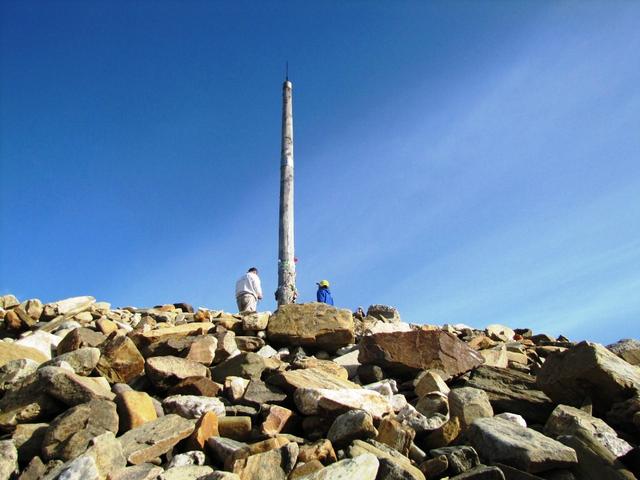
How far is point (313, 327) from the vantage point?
24.1 feet

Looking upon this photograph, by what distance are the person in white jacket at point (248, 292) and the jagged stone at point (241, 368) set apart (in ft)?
19.4

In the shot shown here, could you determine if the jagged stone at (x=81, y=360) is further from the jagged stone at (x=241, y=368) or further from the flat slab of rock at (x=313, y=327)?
the flat slab of rock at (x=313, y=327)

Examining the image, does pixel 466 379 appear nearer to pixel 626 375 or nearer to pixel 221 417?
pixel 626 375

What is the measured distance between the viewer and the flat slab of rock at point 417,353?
6.41 meters

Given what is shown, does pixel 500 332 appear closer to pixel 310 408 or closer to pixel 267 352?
pixel 267 352

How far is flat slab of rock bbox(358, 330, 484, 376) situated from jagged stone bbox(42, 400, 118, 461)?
10.5 feet

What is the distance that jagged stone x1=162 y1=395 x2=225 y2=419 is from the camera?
4.98 metres

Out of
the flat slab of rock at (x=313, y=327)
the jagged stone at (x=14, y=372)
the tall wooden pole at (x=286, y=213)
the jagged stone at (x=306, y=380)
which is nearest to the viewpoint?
the jagged stone at (x=306, y=380)

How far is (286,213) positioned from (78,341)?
8.48 meters

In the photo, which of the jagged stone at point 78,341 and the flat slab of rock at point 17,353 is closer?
the flat slab of rock at point 17,353

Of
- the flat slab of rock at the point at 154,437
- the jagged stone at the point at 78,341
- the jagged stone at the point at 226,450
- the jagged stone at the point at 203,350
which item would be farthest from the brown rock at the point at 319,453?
the jagged stone at the point at 78,341

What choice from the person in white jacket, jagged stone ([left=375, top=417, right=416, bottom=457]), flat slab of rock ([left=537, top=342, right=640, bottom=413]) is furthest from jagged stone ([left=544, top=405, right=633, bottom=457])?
the person in white jacket

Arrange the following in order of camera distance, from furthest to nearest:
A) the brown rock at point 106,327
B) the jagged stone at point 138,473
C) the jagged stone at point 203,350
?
the brown rock at point 106,327 < the jagged stone at point 203,350 < the jagged stone at point 138,473

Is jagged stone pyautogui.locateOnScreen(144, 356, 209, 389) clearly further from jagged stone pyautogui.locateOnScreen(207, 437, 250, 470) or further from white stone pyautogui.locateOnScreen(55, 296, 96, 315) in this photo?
white stone pyautogui.locateOnScreen(55, 296, 96, 315)
